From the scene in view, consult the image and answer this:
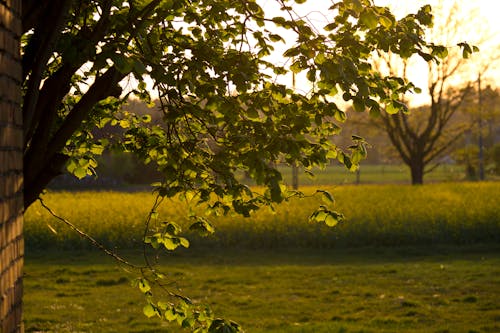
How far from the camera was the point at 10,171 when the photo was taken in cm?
445

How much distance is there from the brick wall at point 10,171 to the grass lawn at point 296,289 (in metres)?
6.97

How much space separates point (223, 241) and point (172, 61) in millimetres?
15113

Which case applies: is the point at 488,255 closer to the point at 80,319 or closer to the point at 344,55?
the point at 80,319

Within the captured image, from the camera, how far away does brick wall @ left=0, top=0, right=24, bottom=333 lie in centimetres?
415

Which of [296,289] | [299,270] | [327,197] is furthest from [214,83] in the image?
[299,270]

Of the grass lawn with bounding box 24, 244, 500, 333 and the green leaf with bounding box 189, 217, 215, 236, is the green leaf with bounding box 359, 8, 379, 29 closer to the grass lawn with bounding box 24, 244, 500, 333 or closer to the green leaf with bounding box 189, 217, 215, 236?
the green leaf with bounding box 189, 217, 215, 236

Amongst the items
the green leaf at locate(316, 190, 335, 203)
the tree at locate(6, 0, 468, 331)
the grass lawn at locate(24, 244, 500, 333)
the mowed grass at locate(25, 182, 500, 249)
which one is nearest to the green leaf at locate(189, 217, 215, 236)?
the tree at locate(6, 0, 468, 331)

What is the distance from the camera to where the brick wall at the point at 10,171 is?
4.15 metres

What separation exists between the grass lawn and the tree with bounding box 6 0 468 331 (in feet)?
19.5

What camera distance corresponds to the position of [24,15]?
16.9ft

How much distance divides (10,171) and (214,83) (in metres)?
1.59

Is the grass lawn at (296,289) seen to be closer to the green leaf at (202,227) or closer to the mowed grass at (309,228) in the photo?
the mowed grass at (309,228)

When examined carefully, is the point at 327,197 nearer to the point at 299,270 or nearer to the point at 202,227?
the point at 202,227

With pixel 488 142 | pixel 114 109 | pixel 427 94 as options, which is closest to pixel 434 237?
pixel 114 109
